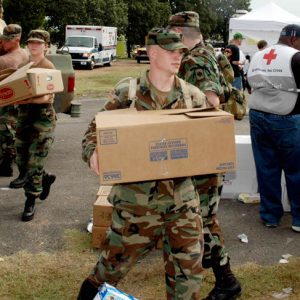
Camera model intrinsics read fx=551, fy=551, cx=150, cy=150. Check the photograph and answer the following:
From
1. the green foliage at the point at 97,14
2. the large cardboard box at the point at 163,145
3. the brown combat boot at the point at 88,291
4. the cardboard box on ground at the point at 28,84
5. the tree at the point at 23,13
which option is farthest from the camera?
the green foliage at the point at 97,14

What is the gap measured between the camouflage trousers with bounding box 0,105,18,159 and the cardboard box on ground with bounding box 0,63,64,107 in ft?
6.30

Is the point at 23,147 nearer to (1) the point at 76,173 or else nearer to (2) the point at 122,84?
(1) the point at 76,173

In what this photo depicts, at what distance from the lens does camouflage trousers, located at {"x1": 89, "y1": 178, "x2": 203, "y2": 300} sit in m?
3.01

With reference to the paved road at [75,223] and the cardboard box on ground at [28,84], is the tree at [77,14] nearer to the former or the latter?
the paved road at [75,223]

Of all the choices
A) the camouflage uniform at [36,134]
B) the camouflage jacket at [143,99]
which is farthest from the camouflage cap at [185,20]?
the camouflage uniform at [36,134]

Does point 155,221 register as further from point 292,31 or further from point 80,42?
point 80,42

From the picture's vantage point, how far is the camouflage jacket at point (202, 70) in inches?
147

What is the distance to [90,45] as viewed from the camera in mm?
31281

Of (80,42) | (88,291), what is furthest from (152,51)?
(80,42)

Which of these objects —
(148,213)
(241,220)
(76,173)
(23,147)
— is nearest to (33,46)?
(23,147)

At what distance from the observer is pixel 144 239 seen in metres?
3.09

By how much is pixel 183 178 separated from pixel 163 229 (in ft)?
1.04

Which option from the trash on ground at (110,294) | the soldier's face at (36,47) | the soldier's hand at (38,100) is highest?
the soldier's face at (36,47)

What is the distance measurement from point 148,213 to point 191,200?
0.83 ft
